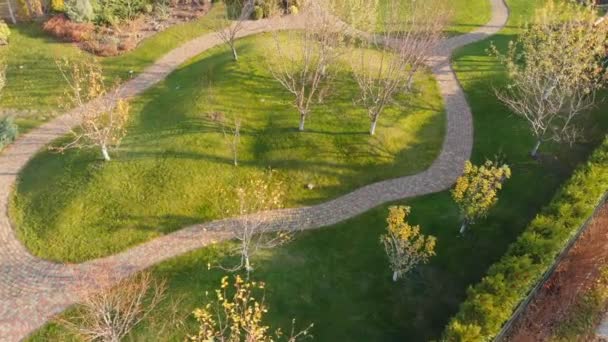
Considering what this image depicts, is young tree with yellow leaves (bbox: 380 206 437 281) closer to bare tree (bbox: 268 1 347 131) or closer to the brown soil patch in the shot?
the brown soil patch

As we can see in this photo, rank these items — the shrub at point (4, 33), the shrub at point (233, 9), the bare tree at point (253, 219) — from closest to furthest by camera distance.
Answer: the bare tree at point (253, 219)
the shrub at point (4, 33)
the shrub at point (233, 9)

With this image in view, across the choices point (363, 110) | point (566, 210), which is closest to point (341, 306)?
point (566, 210)

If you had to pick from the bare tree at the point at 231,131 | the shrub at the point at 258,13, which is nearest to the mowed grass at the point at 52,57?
the shrub at the point at 258,13

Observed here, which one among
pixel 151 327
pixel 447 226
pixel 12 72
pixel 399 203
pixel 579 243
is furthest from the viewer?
pixel 12 72

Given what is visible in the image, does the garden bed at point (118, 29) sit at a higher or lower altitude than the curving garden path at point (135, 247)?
higher

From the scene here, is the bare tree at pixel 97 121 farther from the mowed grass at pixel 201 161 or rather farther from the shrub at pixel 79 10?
the shrub at pixel 79 10

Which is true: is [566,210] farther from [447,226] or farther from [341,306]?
[341,306]

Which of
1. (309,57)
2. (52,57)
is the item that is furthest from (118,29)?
(309,57)
